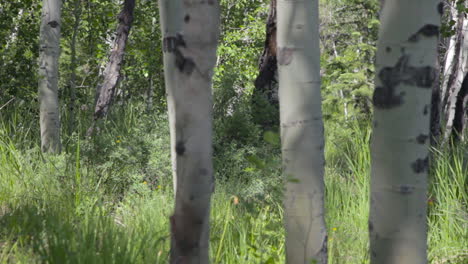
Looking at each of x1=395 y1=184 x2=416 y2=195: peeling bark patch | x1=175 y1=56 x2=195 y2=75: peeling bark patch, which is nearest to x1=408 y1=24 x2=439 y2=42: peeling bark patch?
x1=395 y1=184 x2=416 y2=195: peeling bark patch

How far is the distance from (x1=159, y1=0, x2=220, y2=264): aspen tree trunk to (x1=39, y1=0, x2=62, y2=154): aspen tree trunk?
4.14m

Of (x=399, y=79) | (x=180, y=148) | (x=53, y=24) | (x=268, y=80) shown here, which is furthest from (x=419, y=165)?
(x=268, y=80)

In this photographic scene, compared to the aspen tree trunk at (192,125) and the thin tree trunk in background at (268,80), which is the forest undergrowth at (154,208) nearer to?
the aspen tree trunk at (192,125)

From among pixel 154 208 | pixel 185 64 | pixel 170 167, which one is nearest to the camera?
pixel 185 64

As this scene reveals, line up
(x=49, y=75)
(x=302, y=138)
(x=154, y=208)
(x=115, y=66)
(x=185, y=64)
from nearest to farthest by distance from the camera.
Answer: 1. (x=185, y=64)
2. (x=302, y=138)
3. (x=154, y=208)
4. (x=49, y=75)
5. (x=115, y=66)

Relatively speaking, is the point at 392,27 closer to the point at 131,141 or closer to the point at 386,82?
the point at 386,82

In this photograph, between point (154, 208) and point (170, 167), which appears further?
point (170, 167)

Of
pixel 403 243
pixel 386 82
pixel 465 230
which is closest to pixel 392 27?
pixel 386 82

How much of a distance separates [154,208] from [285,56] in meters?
1.97

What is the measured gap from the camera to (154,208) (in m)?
3.92

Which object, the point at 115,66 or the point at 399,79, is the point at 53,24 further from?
the point at 399,79

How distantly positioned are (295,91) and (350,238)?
1.62 m

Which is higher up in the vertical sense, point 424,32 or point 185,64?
point 424,32

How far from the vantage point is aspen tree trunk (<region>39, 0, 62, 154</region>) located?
5738mm
